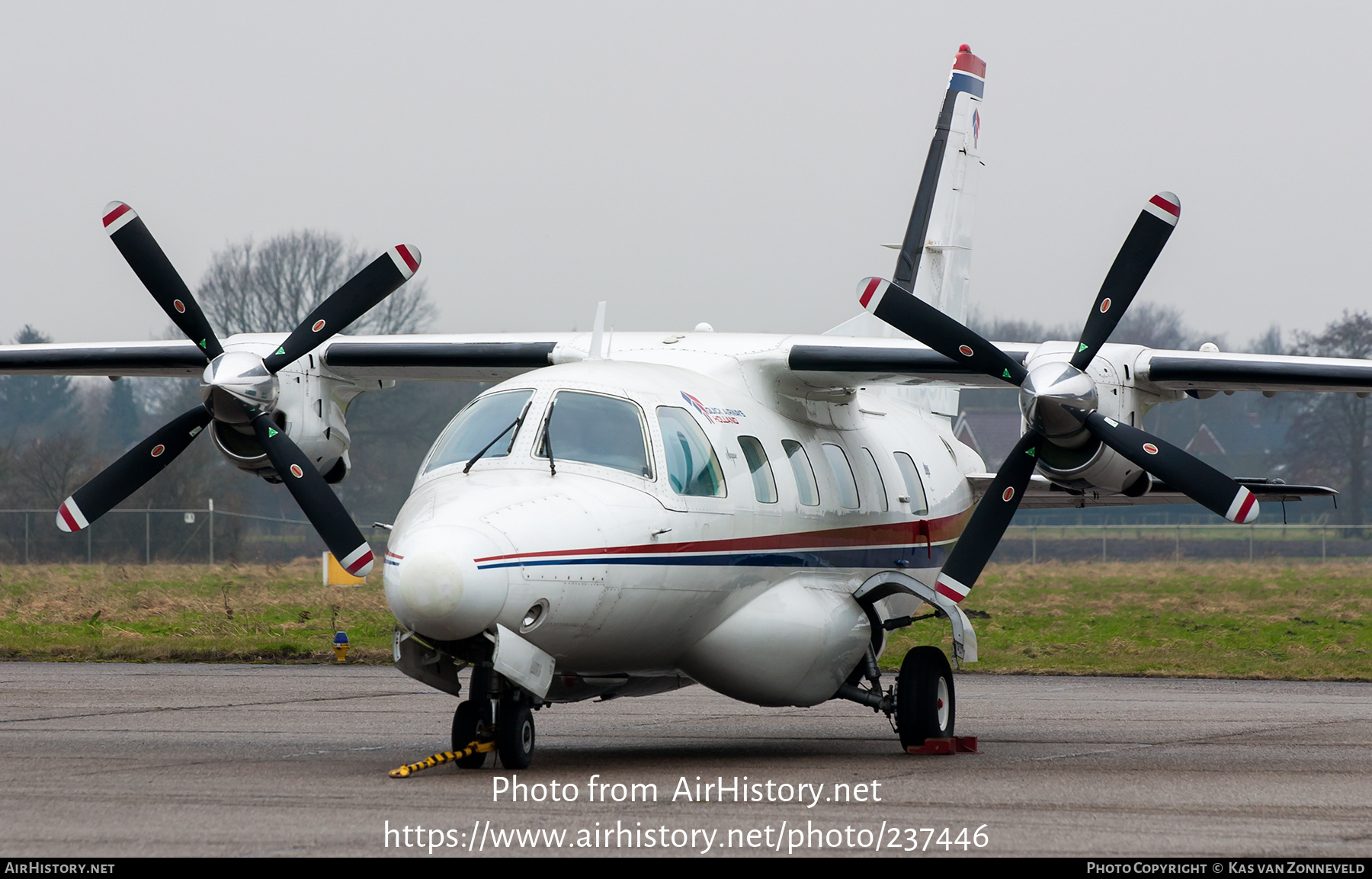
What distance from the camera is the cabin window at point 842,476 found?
13406 millimetres

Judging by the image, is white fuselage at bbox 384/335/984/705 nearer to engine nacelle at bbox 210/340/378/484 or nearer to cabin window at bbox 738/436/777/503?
cabin window at bbox 738/436/777/503

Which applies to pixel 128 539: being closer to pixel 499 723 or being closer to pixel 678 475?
pixel 678 475

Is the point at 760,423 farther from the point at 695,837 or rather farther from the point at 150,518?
the point at 150,518

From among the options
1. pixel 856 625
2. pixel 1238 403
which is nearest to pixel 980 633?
pixel 856 625

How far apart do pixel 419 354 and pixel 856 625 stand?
4887 millimetres

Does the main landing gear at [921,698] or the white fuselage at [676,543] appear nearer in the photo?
the white fuselage at [676,543]

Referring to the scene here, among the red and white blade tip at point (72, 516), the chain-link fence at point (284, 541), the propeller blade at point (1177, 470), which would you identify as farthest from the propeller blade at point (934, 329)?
the chain-link fence at point (284, 541)

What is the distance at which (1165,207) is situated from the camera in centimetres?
1235

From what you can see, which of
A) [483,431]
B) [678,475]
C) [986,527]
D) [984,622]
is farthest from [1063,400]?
[984,622]

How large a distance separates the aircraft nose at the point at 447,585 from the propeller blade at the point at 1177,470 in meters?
5.06

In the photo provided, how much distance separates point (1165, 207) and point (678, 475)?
4690mm

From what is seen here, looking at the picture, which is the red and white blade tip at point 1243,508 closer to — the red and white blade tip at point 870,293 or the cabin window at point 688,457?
the red and white blade tip at point 870,293

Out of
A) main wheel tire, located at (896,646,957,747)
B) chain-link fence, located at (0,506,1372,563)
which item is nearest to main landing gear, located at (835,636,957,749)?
main wheel tire, located at (896,646,957,747)
